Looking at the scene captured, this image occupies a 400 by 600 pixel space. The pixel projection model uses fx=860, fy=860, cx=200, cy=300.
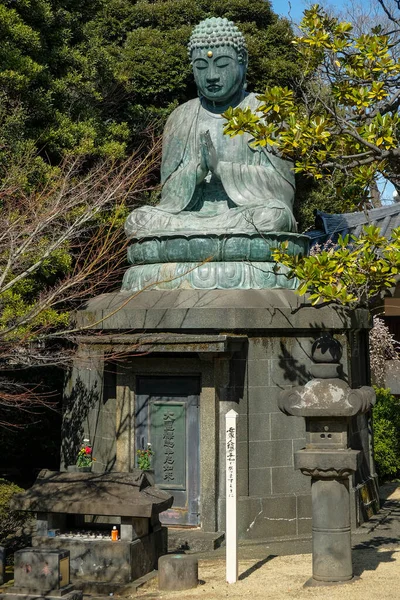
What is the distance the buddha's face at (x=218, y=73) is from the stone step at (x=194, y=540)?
6.74 m

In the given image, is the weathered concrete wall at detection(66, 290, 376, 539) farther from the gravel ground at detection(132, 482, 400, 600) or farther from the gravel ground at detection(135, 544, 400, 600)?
the gravel ground at detection(135, 544, 400, 600)

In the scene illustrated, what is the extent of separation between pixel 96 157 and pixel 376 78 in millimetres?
7236

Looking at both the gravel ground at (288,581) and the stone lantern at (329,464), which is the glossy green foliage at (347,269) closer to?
the stone lantern at (329,464)

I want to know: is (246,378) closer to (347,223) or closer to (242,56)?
(242,56)

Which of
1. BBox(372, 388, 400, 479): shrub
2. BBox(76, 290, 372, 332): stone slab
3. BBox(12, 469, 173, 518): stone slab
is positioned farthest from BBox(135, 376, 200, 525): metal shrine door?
BBox(372, 388, 400, 479): shrub

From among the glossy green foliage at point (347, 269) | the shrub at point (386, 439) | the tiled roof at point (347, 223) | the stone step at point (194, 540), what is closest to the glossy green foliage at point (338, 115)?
the glossy green foliage at point (347, 269)

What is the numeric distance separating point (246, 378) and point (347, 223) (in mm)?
10931

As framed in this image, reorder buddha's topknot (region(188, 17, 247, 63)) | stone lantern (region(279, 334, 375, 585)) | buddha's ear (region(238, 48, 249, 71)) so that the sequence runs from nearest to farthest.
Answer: stone lantern (region(279, 334, 375, 585)) → buddha's topknot (region(188, 17, 247, 63)) → buddha's ear (region(238, 48, 249, 71))

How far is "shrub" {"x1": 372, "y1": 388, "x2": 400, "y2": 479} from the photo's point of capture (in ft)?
53.5

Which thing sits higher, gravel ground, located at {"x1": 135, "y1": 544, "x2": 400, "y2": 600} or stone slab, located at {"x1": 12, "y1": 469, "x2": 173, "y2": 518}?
stone slab, located at {"x1": 12, "y1": 469, "x2": 173, "y2": 518}

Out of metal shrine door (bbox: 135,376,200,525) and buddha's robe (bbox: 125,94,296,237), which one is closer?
metal shrine door (bbox: 135,376,200,525)

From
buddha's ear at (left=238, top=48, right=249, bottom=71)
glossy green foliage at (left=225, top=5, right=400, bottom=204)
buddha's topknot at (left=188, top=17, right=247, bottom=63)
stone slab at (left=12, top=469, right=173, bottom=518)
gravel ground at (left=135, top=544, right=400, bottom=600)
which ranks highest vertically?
buddha's topknot at (left=188, top=17, right=247, bottom=63)

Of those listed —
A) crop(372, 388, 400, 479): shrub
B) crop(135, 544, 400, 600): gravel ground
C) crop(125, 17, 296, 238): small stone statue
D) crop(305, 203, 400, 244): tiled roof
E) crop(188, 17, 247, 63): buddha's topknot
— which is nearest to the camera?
crop(135, 544, 400, 600): gravel ground

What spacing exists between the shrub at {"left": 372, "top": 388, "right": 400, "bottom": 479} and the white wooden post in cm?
757
